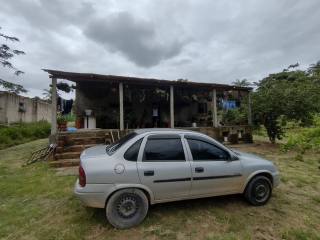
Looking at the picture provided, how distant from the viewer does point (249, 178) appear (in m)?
4.01

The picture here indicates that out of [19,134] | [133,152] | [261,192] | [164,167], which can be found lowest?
[261,192]

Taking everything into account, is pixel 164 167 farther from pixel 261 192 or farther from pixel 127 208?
pixel 261 192

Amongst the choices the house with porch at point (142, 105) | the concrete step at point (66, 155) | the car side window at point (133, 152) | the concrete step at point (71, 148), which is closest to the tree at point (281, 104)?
the house with porch at point (142, 105)

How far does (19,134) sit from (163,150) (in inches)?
569

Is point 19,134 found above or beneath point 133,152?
beneath

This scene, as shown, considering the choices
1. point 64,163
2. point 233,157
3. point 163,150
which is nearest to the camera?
point 163,150

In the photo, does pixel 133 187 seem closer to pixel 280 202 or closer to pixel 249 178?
pixel 249 178

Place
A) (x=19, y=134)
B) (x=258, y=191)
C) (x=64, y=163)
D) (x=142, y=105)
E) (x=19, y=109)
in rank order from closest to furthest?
(x=258, y=191)
(x=64, y=163)
(x=142, y=105)
(x=19, y=134)
(x=19, y=109)

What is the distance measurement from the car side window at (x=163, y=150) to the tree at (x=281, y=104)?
855cm

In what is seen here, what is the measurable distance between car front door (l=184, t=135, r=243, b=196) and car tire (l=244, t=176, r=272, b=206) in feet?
0.81

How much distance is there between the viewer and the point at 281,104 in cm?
1059

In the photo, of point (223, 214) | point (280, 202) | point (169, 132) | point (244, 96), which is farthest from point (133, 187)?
point (244, 96)

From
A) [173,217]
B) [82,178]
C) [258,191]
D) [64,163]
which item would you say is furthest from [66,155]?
[258,191]

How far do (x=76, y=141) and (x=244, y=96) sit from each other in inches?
362
